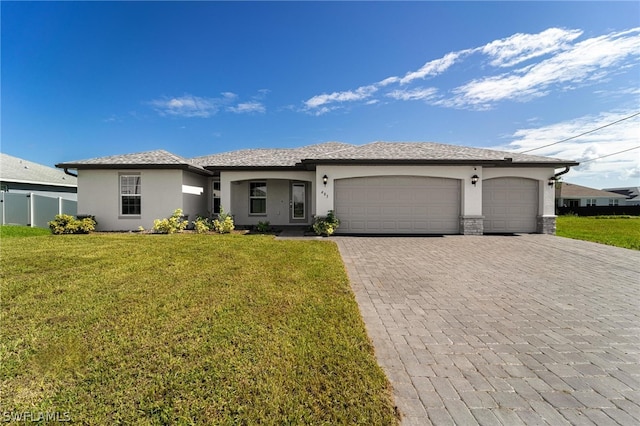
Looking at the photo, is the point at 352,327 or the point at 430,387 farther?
the point at 352,327

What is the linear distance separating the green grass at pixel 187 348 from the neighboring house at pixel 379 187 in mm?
6808

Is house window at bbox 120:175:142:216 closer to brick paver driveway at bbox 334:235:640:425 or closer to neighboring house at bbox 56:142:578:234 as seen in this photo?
neighboring house at bbox 56:142:578:234

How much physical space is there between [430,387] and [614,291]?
537 centimetres

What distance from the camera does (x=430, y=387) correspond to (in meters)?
2.36

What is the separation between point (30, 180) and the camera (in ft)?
55.2

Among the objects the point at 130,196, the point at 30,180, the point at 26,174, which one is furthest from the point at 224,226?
the point at 26,174

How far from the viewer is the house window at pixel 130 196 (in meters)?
12.7

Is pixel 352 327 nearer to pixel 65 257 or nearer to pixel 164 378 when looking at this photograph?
pixel 164 378

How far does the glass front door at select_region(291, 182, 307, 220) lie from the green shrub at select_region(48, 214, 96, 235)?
379 inches

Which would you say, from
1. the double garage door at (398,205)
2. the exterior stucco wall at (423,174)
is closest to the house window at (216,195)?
the exterior stucco wall at (423,174)

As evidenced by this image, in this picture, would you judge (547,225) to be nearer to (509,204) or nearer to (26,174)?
(509,204)

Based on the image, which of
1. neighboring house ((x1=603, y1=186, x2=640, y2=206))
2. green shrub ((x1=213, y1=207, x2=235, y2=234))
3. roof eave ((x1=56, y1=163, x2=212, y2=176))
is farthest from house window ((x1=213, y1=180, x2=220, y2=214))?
neighboring house ((x1=603, y1=186, x2=640, y2=206))

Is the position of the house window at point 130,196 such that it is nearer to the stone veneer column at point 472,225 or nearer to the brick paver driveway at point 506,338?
the brick paver driveway at point 506,338

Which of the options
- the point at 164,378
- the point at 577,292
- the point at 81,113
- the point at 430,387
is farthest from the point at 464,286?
the point at 81,113
